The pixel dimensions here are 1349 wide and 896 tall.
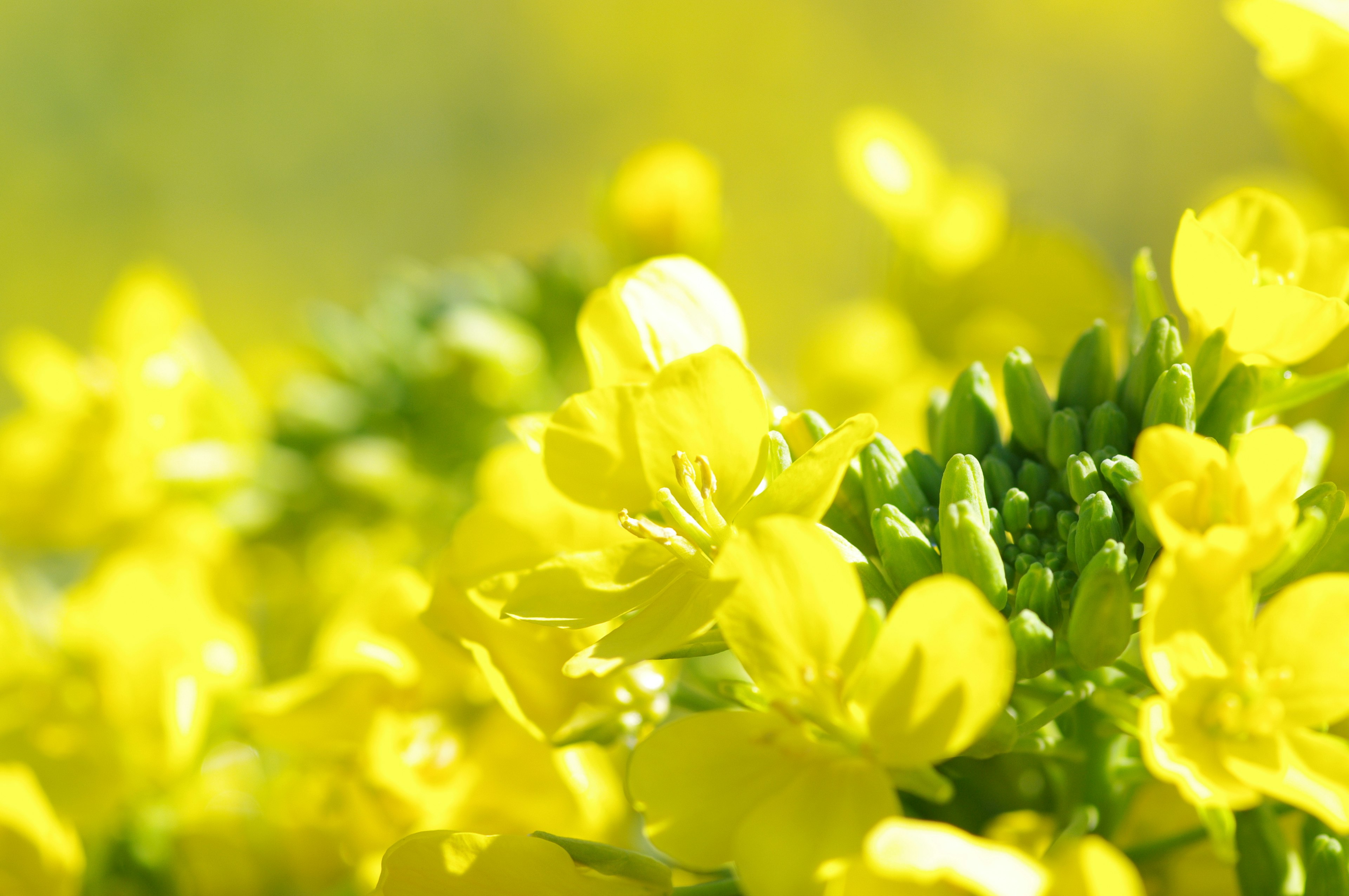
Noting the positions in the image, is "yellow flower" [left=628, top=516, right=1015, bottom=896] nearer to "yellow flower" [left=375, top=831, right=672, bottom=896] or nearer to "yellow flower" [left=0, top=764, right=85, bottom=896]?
"yellow flower" [left=375, top=831, right=672, bottom=896]

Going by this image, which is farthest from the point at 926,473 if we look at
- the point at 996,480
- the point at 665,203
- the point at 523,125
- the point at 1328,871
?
the point at 523,125

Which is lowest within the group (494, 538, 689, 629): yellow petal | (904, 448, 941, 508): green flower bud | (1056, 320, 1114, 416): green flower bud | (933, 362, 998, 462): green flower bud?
(494, 538, 689, 629): yellow petal

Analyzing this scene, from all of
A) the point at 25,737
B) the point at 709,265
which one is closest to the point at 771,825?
the point at 25,737

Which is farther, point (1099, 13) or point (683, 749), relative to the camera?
point (1099, 13)

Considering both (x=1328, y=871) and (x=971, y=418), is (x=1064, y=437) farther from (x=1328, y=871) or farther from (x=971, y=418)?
(x=1328, y=871)

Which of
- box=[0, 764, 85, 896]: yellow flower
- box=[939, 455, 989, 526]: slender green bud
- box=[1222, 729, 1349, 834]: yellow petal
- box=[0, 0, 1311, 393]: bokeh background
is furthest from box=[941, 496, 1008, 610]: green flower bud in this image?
box=[0, 0, 1311, 393]: bokeh background

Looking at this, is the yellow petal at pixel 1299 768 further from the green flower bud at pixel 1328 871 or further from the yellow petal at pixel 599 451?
the yellow petal at pixel 599 451

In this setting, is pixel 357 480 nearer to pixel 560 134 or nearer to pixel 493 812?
pixel 493 812

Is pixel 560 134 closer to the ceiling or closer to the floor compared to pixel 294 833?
closer to the ceiling
